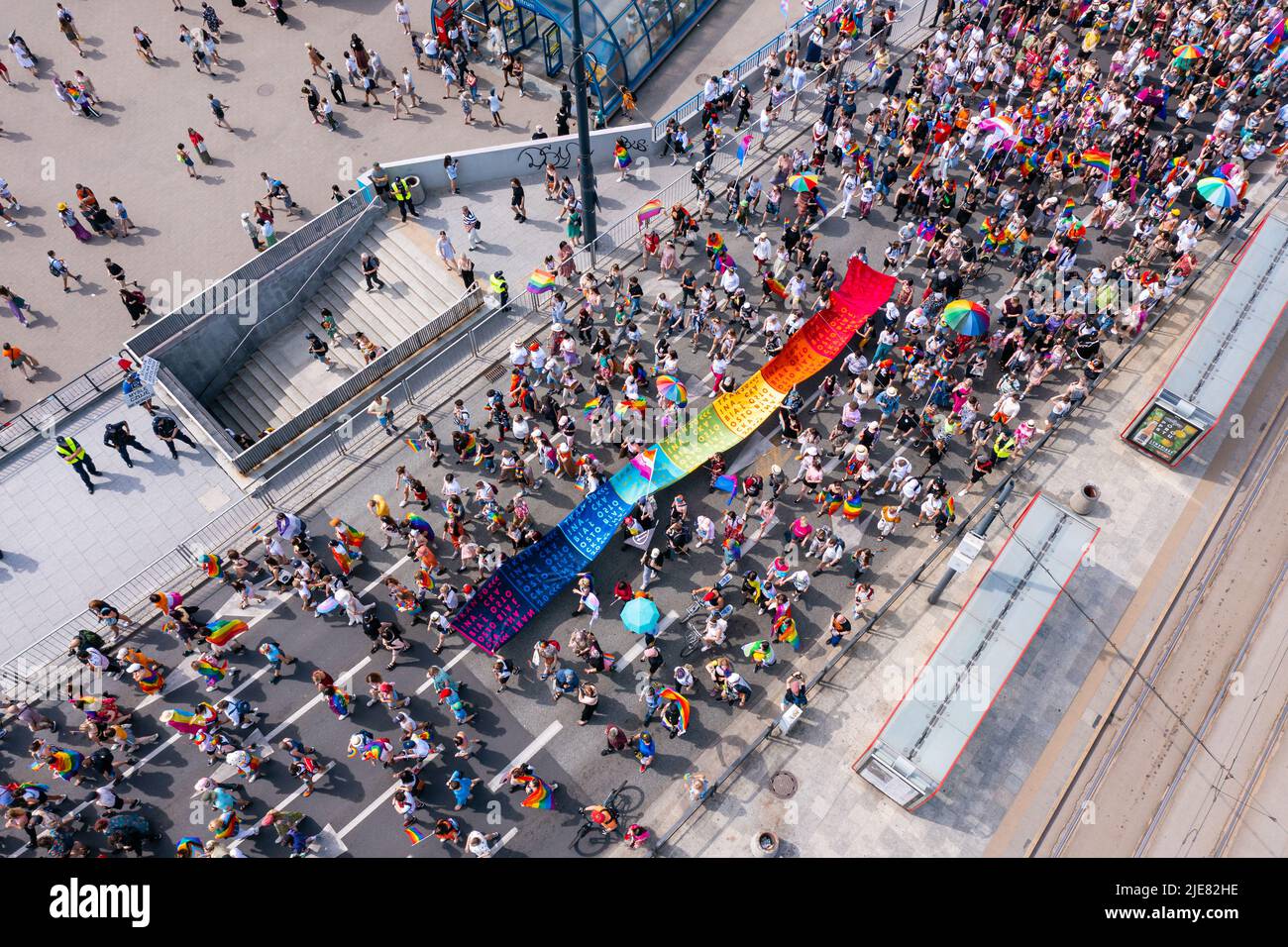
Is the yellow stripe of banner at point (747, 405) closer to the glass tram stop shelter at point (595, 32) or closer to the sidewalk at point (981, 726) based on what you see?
the sidewalk at point (981, 726)

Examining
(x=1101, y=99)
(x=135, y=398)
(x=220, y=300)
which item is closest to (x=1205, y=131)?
(x=1101, y=99)

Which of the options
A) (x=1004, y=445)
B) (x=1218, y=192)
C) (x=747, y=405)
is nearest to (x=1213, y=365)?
(x=1218, y=192)

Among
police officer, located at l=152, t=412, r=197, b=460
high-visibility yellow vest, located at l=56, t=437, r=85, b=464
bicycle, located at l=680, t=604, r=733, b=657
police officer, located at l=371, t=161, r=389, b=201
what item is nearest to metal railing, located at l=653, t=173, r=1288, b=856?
bicycle, located at l=680, t=604, r=733, b=657

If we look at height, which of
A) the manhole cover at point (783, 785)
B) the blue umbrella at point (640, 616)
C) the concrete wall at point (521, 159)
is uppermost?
the concrete wall at point (521, 159)

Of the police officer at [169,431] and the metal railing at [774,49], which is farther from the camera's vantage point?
the metal railing at [774,49]

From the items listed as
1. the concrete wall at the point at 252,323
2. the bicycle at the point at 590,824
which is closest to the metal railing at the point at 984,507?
the bicycle at the point at 590,824
